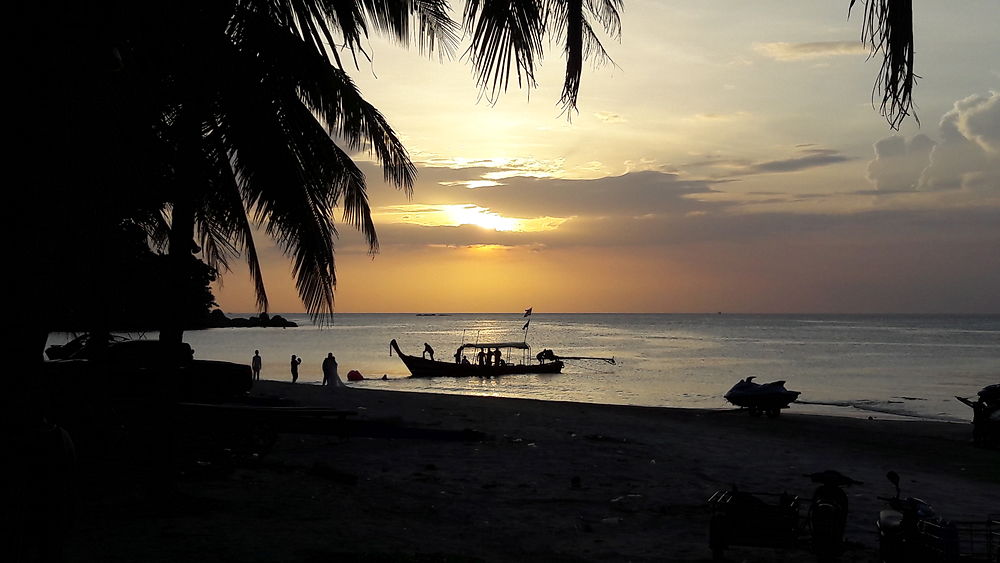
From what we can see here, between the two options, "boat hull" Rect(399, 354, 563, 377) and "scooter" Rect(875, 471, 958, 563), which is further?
"boat hull" Rect(399, 354, 563, 377)

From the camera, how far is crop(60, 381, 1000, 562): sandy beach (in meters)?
9.05

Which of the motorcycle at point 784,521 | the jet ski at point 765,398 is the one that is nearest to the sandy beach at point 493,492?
the motorcycle at point 784,521

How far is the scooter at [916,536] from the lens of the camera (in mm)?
7691

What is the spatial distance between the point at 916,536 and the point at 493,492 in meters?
6.54

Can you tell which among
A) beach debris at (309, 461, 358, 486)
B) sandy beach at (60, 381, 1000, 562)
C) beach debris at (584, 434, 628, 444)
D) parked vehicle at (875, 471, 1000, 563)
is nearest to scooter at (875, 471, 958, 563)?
parked vehicle at (875, 471, 1000, 563)

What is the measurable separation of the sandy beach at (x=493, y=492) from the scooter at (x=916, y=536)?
5.45 feet

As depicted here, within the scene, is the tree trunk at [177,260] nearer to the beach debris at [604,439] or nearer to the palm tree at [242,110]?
the palm tree at [242,110]

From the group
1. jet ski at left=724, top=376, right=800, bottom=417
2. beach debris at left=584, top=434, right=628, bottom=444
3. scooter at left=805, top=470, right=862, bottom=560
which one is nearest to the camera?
scooter at left=805, top=470, right=862, bottom=560

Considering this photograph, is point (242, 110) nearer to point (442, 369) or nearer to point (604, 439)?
point (604, 439)

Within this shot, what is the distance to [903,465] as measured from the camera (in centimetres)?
1878

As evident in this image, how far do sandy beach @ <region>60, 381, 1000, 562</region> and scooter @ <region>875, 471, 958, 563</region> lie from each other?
5.45 ft

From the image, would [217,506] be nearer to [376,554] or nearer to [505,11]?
[376,554]

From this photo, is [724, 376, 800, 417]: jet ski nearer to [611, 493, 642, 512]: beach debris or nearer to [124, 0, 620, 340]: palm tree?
[611, 493, 642, 512]: beach debris

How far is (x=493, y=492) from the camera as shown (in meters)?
12.6
